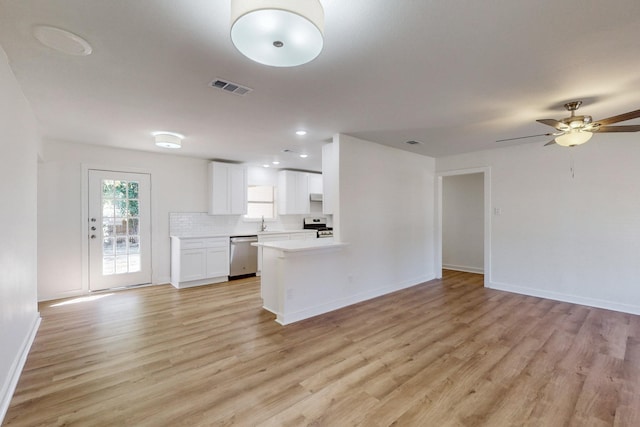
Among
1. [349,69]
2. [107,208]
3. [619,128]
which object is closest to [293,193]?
[107,208]

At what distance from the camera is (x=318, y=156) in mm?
5484

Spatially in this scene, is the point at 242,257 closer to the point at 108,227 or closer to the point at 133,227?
the point at 133,227

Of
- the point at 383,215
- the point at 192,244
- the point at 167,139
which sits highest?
the point at 167,139

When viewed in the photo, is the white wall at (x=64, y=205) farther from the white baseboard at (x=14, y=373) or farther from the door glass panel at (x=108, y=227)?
the white baseboard at (x=14, y=373)

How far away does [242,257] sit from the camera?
5789mm

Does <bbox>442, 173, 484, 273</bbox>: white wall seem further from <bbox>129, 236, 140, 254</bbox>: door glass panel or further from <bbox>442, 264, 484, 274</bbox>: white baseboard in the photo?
<bbox>129, 236, 140, 254</bbox>: door glass panel

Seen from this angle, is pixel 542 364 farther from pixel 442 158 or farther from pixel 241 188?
pixel 241 188

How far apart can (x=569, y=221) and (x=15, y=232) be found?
21.3 feet

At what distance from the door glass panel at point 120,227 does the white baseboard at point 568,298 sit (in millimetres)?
6316


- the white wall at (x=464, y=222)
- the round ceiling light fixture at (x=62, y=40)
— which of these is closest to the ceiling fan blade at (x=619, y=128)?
the white wall at (x=464, y=222)

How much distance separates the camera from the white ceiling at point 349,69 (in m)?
1.58

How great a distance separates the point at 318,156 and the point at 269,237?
1.98 meters

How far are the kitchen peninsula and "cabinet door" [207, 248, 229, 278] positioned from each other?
190 centimetres

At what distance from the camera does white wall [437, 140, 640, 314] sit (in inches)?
151
